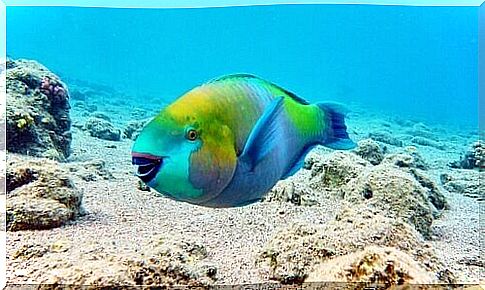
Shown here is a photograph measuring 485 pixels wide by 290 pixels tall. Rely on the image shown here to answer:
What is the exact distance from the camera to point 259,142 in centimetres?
154

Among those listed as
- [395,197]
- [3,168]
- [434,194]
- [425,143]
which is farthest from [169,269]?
[425,143]

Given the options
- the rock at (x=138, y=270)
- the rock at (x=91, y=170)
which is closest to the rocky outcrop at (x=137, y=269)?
the rock at (x=138, y=270)

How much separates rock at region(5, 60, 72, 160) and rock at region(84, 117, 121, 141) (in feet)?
4.26

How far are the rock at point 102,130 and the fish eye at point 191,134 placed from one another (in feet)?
15.3

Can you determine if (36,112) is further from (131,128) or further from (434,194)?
(434,194)

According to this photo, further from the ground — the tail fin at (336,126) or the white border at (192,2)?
the white border at (192,2)

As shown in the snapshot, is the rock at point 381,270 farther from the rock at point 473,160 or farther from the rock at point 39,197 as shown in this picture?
the rock at point 473,160

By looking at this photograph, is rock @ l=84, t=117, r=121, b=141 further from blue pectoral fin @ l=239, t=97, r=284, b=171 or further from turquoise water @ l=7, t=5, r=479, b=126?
turquoise water @ l=7, t=5, r=479, b=126

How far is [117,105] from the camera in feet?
33.1

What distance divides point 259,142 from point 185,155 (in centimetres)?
23

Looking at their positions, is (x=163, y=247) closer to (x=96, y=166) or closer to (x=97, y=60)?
(x=96, y=166)

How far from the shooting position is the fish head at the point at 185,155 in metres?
1.53

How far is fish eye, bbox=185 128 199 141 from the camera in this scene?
61.7 inches

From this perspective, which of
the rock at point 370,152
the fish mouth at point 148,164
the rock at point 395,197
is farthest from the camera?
the rock at point 370,152
